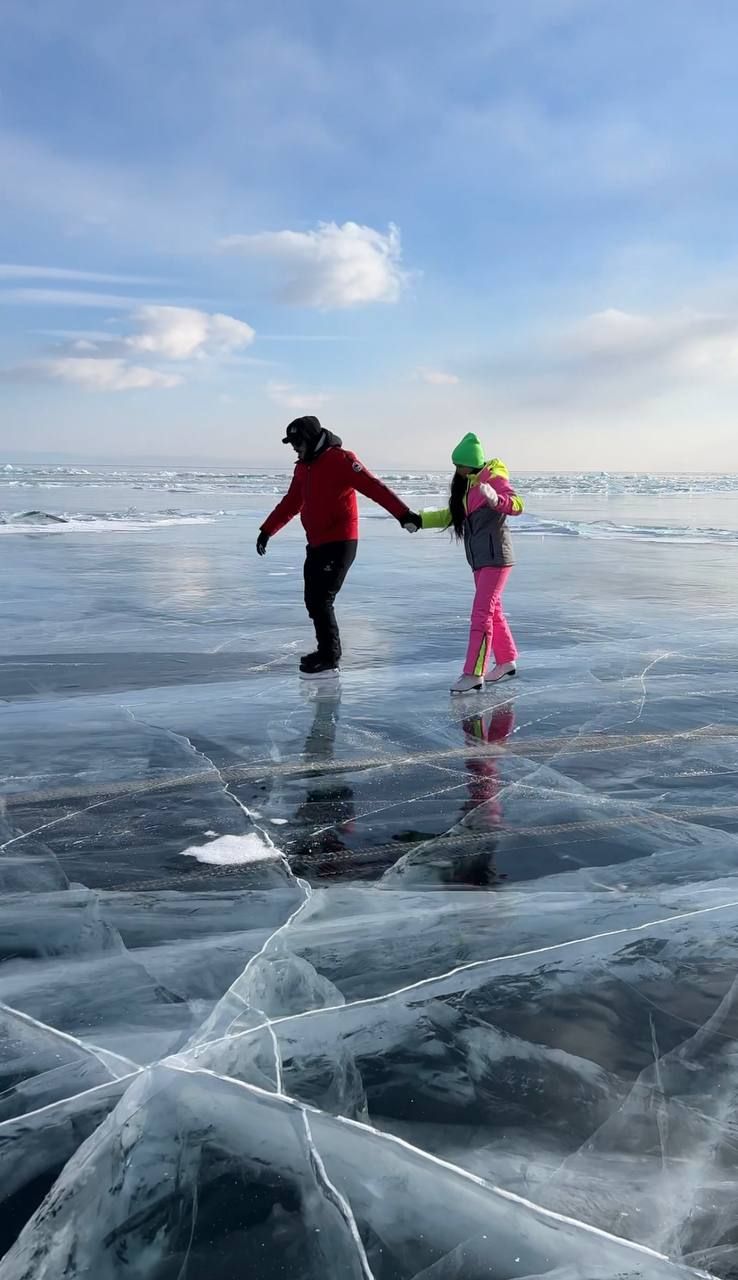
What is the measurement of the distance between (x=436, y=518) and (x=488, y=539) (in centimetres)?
45

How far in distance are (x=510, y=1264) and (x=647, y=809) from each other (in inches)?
91.5

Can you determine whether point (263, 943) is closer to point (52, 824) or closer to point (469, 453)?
point (52, 824)

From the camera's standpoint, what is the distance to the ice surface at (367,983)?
147cm

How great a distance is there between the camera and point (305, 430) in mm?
5969

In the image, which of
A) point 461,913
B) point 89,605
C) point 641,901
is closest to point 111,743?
point 461,913

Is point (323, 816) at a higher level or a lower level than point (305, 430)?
lower

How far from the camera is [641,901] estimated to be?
8.61ft

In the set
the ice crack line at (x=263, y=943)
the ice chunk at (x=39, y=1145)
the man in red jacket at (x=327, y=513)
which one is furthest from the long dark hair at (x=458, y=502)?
the ice chunk at (x=39, y=1145)

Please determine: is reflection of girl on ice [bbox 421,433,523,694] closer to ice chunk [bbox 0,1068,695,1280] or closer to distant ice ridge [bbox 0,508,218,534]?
ice chunk [bbox 0,1068,695,1280]

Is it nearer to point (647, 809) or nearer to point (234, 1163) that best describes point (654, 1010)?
point (234, 1163)

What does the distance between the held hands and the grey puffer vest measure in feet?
0.31

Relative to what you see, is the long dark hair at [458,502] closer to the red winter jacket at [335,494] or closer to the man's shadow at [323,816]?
the red winter jacket at [335,494]

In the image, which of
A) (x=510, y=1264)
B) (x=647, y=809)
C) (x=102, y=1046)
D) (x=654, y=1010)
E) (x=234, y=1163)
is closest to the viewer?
(x=510, y=1264)

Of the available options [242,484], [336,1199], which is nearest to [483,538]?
[336,1199]
